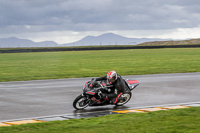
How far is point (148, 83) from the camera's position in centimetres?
1994

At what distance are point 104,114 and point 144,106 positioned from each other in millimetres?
1792

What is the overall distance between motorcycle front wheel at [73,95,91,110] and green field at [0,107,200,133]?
1739 millimetres

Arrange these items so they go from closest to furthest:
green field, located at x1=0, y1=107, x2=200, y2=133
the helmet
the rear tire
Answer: green field, located at x1=0, y1=107, x2=200, y2=133, the helmet, the rear tire

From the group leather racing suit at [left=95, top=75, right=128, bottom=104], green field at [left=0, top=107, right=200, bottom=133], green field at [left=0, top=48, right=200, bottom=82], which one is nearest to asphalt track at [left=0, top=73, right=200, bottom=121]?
leather racing suit at [left=95, top=75, right=128, bottom=104]

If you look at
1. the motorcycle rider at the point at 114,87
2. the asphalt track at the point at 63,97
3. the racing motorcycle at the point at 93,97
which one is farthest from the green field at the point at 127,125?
the motorcycle rider at the point at 114,87

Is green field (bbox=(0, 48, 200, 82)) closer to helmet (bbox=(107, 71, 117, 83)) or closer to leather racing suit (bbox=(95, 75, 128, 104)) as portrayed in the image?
leather racing suit (bbox=(95, 75, 128, 104))

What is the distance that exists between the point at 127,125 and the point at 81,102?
353 cm

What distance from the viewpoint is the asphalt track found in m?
12.2

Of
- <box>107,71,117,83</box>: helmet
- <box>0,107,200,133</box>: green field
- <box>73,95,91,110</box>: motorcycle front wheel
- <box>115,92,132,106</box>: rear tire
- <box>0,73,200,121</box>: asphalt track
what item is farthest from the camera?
<box>115,92,132,106</box>: rear tire

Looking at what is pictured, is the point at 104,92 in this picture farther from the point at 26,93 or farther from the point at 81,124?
the point at 26,93

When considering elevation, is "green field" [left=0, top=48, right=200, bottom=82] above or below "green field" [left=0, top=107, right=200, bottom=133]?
above

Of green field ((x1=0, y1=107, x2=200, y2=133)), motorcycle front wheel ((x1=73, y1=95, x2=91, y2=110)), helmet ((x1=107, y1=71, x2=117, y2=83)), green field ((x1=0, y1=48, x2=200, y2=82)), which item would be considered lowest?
green field ((x1=0, y1=107, x2=200, y2=133))

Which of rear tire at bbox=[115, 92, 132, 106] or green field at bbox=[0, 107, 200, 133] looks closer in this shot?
green field at bbox=[0, 107, 200, 133]

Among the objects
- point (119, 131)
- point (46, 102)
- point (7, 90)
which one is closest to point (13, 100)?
point (46, 102)
